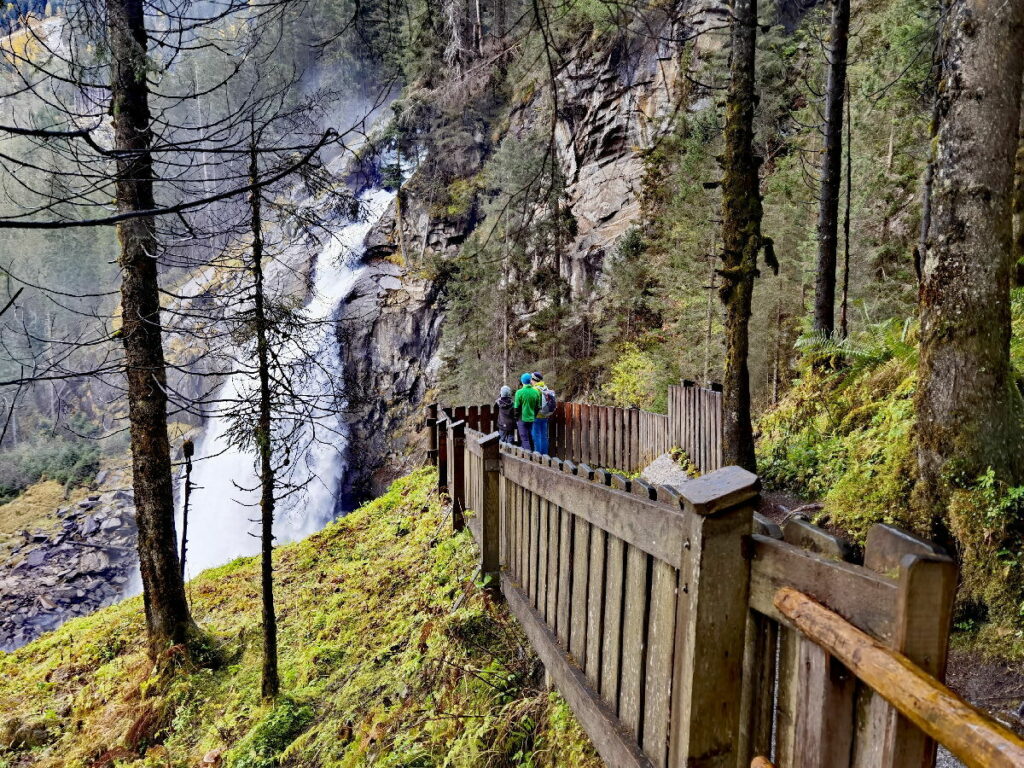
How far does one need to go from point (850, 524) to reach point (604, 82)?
2621cm

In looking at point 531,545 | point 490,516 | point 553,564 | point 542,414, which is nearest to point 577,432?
point 542,414

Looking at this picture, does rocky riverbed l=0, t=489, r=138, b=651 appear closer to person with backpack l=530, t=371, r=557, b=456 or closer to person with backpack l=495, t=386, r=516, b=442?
person with backpack l=495, t=386, r=516, b=442

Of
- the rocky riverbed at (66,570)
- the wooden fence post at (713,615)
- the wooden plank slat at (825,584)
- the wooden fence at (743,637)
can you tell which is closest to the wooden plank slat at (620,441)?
the wooden fence at (743,637)

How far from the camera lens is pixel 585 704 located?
2658 millimetres

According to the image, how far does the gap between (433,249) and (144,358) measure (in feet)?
89.6

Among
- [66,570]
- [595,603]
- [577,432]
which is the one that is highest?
[595,603]

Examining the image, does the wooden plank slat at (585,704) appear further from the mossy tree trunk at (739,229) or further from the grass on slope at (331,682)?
the mossy tree trunk at (739,229)

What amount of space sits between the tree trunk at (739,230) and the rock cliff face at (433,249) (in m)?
15.3

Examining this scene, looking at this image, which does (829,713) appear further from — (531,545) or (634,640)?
(531,545)

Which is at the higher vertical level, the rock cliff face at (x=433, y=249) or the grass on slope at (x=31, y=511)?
the rock cliff face at (x=433, y=249)

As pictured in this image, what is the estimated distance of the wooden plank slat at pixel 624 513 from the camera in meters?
1.91

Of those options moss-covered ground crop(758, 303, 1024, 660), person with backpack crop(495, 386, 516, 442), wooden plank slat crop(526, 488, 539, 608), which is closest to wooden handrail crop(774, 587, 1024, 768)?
wooden plank slat crop(526, 488, 539, 608)

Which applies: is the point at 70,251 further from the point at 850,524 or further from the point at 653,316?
the point at 850,524

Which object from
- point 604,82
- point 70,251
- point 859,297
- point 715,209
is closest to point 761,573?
point 859,297
